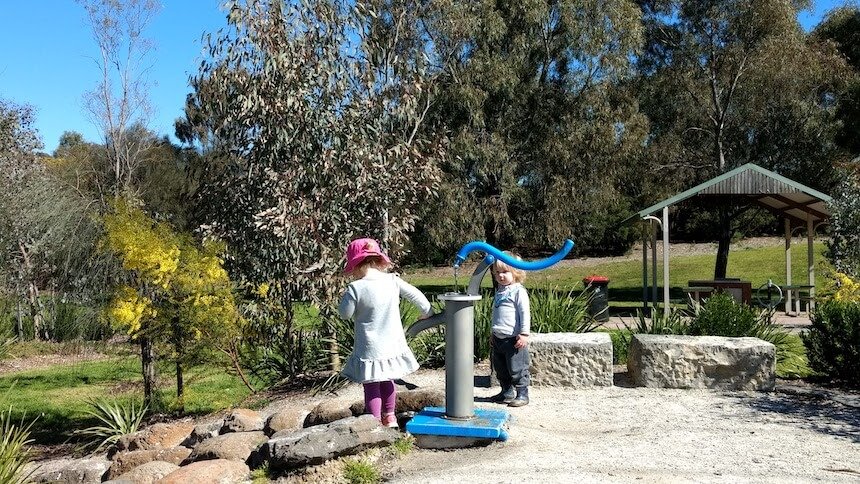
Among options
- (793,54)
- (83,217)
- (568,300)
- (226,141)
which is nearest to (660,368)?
(568,300)

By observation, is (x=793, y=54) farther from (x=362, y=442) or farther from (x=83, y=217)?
(x=362, y=442)

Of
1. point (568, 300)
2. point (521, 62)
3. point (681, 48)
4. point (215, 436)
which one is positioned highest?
point (681, 48)

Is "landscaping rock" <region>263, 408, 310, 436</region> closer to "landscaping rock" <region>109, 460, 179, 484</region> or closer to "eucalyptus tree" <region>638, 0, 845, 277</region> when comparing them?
"landscaping rock" <region>109, 460, 179, 484</region>

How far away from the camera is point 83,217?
37.4 feet

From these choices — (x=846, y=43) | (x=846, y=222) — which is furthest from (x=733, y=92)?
(x=846, y=222)

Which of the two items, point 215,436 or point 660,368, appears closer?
point 215,436

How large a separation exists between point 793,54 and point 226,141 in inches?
790

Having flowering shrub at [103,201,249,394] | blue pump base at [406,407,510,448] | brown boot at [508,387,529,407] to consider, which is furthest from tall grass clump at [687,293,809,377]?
flowering shrub at [103,201,249,394]

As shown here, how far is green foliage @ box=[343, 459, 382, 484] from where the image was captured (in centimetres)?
443

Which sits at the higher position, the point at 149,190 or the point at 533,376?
the point at 149,190

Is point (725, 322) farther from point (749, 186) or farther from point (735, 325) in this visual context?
point (749, 186)

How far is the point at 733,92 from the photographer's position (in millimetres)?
25047

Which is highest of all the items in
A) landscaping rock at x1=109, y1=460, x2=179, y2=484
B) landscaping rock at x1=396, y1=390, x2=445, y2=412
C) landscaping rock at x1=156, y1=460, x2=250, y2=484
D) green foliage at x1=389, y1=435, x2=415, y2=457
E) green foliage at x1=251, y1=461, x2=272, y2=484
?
landscaping rock at x1=396, y1=390, x2=445, y2=412

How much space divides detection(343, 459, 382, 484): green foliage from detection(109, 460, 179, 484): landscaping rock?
1.36 metres
